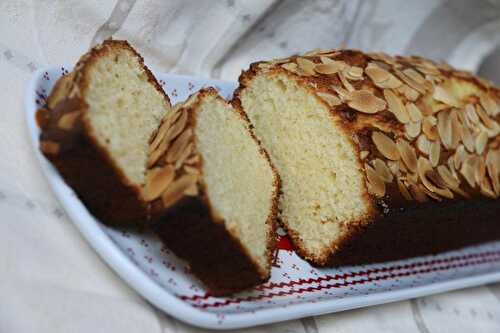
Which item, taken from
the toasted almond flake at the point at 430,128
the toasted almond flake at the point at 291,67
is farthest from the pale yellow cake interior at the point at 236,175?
the toasted almond flake at the point at 430,128

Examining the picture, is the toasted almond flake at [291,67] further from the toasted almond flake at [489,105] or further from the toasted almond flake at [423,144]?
the toasted almond flake at [489,105]

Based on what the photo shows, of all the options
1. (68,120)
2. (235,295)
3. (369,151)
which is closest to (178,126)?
(68,120)

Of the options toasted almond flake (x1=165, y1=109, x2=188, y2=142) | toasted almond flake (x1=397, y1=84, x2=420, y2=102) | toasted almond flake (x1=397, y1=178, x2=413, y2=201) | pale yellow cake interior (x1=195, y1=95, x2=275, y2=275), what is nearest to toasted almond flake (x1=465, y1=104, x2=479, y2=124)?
toasted almond flake (x1=397, y1=84, x2=420, y2=102)

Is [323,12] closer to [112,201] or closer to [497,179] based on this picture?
[497,179]

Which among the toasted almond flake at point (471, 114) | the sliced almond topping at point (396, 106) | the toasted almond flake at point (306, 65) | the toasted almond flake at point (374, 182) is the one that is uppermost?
the toasted almond flake at point (471, 114)

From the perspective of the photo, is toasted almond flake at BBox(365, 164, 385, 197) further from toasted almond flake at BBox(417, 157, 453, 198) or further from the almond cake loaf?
toasted almond flake at BBox(417, 157, 453, 198)

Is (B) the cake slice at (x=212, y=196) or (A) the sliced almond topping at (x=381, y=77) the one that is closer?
(B) the cake slice at (x=212, y=196)
